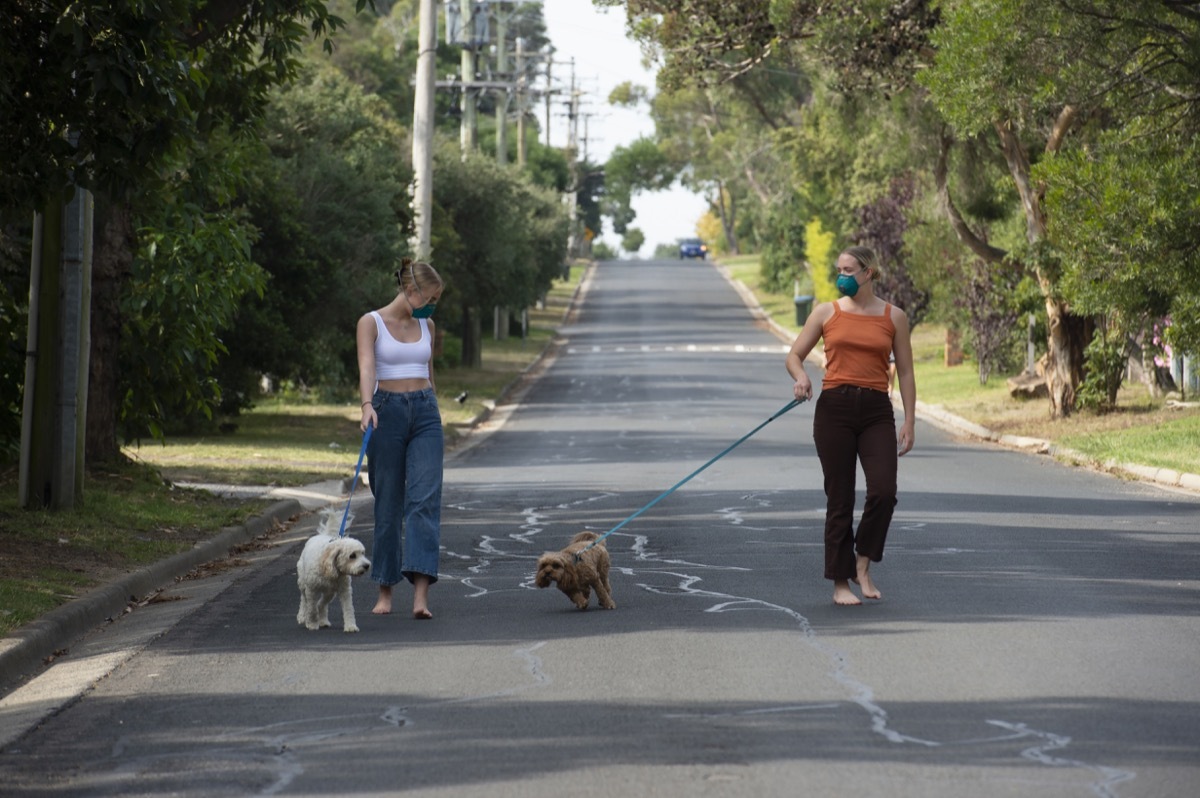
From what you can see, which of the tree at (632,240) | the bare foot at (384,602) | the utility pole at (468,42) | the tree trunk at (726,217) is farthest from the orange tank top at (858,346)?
the tree at (632,240)

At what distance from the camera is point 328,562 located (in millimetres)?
9234

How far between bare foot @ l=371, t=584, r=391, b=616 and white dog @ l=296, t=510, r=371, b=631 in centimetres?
40

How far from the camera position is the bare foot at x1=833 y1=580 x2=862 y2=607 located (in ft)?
32.4

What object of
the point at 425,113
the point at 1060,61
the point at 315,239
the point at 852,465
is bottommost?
the point at 852,465

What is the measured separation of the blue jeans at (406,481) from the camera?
9727 millimetres

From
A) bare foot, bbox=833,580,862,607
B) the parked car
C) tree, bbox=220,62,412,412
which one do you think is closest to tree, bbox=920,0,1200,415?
tree, bbox=220,62,412,412

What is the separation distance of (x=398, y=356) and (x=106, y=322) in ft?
27.5

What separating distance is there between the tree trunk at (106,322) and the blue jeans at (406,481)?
26.9 feet

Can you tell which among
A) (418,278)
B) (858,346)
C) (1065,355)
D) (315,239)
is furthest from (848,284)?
(315,239)

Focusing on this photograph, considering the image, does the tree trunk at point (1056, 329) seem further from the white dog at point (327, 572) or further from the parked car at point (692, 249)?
the parked car at point (692, 249)

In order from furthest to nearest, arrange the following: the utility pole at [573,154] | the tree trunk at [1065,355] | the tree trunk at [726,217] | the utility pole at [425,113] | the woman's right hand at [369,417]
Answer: the tree trunk at [726,217] → the utility pole at [573,154] → the utility pole at [425,113] → the tree trunk at [1065,355] → the woman's right hand at [369,417]

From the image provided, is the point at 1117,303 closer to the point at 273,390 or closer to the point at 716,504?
the point at 716,504

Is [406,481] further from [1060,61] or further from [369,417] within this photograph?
[1060,61]

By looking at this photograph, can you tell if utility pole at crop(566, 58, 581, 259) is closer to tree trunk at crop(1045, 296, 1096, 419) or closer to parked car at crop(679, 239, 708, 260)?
parked car at crop(679, 239, 708, 260)
